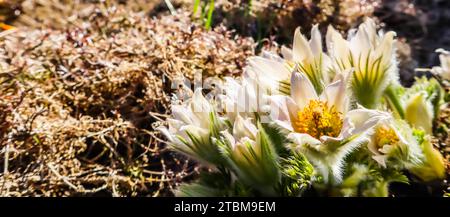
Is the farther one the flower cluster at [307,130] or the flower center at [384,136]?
the flower center at [384,136]

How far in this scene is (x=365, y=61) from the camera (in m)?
1.39

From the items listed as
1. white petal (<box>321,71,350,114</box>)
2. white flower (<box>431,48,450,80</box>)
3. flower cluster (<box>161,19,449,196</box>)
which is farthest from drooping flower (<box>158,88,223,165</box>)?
white flower (<box>431,48,450,80</box>)

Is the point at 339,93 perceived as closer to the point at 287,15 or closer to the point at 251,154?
the point at 251,154

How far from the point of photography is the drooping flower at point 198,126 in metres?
1.29

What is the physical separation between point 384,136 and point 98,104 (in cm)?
94

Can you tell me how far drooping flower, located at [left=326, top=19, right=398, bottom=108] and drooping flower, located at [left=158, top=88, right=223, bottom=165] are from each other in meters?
0.35

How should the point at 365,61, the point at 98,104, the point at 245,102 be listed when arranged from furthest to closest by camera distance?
1. the point at 98,104
2. the point at 365,61
3. the point at 245,102

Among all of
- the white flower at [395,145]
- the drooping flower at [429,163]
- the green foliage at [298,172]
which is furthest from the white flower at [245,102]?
the drooping flower at [429,163]

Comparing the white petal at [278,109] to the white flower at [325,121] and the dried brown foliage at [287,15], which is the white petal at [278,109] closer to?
the white flower at [325,121]

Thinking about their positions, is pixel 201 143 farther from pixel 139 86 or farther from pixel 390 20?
pixel 390 20

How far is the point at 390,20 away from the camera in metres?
2.35

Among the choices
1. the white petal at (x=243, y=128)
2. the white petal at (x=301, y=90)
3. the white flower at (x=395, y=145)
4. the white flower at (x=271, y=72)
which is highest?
the white flower at (x=271, y=72)

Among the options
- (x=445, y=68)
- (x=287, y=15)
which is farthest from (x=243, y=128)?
(x=287, y=15)

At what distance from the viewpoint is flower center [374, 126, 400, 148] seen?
1.34m
